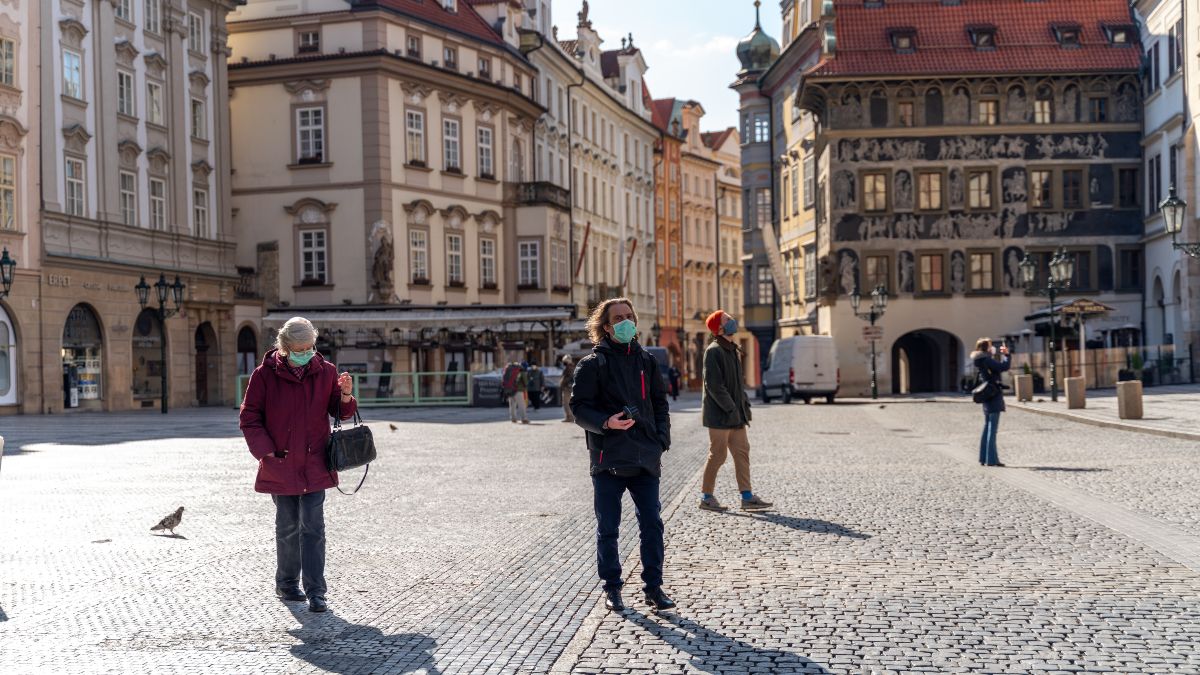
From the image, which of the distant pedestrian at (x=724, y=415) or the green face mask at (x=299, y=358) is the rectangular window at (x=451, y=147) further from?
the green face mask at (x=299, y=358)

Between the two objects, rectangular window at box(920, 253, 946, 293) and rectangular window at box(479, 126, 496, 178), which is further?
rectangular window at box(479, 126, 496, 178)

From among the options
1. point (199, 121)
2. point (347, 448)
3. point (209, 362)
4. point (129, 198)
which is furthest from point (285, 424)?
point (199, 121)

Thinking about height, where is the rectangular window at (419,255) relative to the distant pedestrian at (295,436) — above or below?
above

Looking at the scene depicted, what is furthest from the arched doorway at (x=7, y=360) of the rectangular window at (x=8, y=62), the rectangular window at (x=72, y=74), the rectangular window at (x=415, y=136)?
the rectangular window at (x=415, y=136)

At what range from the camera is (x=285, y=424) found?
8.66 m

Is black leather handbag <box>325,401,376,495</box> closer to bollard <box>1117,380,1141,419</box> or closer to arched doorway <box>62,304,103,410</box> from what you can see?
bollard <box>1117,380,1141,419</box>

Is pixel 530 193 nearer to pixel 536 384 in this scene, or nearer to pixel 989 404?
pixel 536 384

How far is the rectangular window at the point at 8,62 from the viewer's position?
3838cm

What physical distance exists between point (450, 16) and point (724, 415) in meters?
46.5

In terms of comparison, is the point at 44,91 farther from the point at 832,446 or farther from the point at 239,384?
the point at 832,446

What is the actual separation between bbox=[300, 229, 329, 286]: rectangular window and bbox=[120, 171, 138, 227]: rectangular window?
952cm

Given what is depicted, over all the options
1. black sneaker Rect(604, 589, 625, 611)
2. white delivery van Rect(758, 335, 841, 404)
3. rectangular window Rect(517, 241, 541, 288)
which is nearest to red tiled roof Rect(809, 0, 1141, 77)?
white delivery van Rect(758, 335, 841, 404)

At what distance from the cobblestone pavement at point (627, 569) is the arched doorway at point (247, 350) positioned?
106ft

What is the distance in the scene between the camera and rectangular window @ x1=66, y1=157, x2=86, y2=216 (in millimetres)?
40594
